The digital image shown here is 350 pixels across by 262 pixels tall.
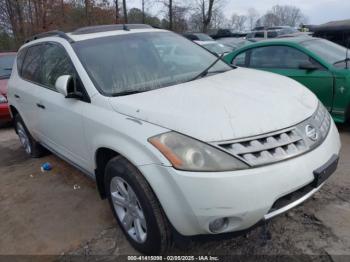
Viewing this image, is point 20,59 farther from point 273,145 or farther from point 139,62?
point 273,145

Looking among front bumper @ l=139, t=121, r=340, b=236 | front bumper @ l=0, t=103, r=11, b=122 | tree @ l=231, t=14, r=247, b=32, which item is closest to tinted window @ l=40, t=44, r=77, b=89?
front bumper @ l=139, t=121, r=340, b=236

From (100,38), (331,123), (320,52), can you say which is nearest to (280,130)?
(331,123)

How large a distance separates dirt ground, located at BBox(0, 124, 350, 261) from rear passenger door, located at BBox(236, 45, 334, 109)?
38.5 inches

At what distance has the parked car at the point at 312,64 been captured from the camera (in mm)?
4676

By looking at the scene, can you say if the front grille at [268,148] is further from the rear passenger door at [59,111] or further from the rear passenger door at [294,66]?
the rear passenger door at [294,66]

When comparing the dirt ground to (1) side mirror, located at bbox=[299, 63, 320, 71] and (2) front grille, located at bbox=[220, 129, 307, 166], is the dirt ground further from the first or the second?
(1) side mirror, located at bbox=[299, 63, 320, 71]

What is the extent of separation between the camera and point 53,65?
3.60 metres

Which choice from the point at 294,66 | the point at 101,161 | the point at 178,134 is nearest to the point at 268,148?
the point at 178,134

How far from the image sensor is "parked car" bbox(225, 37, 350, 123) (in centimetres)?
468

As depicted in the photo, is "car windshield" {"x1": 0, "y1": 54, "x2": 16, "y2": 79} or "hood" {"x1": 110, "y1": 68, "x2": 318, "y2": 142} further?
"car windshield" {"x1": 0, "y1": 54, "x2": 16, "y2": 79}

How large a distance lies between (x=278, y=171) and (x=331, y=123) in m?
1.00

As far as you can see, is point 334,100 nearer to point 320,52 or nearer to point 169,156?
point 320,52

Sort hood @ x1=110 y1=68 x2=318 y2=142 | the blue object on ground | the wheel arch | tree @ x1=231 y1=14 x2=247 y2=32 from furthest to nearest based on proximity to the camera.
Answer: tree @ x1=231 y1=14 x2=247 y2=32, the blue object on ground, the wheel arch, hood @ x1=110 y1=68 x2=318 y2=142

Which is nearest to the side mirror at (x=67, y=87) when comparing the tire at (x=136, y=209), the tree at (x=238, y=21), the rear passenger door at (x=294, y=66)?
the tire at (x=136, y=209)
